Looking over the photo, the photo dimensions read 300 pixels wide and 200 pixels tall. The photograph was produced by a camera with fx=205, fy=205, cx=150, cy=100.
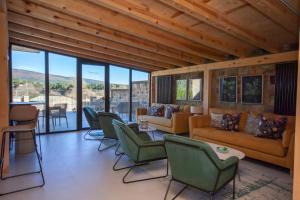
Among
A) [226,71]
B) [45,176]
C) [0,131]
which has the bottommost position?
[45,176]

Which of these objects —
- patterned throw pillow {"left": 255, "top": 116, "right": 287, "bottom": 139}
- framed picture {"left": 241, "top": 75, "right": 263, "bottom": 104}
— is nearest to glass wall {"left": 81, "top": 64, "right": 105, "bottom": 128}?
framed picture {"left": 241, "top": 75, "right": 263, "bottom": 104}

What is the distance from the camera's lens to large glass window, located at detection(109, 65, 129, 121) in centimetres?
706

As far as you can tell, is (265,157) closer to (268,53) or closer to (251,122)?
(251,122)

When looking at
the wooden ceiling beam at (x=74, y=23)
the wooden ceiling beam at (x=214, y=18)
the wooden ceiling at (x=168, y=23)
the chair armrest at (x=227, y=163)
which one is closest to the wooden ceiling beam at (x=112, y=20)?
the wooden ceiling at (x=168, y=23)

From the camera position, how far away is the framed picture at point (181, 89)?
655 cm

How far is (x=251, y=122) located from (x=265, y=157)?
2.75 feet

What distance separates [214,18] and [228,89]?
2.70m

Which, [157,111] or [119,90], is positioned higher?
[119,90]

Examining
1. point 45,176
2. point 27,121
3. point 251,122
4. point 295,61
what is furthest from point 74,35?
point 295,61

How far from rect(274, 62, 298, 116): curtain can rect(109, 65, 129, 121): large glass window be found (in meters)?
4.72

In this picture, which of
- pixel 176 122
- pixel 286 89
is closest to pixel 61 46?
pixel 176 122

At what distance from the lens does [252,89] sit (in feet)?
15.4

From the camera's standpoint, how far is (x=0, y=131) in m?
2.90

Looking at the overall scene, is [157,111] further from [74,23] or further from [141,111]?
[74,23]
